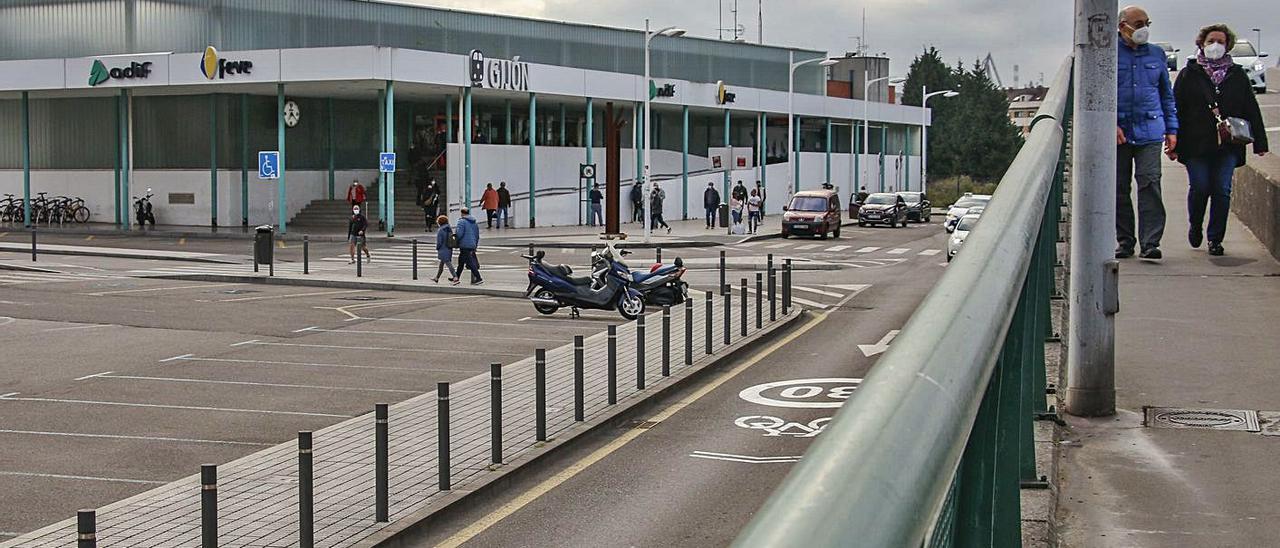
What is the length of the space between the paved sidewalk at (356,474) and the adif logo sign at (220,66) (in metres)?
36.3

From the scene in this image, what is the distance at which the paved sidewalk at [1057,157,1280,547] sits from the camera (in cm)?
544

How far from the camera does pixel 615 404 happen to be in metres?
15.7

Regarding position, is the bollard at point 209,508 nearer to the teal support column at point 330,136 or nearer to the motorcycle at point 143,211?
the motorcycle at point 143,211

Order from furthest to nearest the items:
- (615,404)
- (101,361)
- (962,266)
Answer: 1. (101,361)
2. (615,404)
3. (962,266)

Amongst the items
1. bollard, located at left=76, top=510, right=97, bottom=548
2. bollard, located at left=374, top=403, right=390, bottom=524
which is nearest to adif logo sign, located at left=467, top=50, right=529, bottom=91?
bollard, located at left=374, top=403, right=390, bottom=524

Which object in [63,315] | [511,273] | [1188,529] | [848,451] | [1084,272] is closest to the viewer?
[848,451]

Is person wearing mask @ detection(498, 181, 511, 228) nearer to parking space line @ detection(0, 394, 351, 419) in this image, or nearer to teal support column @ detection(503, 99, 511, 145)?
teal support column @ detection(503, 99, 511, 145)

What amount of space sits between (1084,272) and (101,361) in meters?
15.4

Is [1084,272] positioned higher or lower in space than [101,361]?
higher

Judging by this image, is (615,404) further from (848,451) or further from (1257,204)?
(848,451)

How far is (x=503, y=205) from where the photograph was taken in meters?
57.8

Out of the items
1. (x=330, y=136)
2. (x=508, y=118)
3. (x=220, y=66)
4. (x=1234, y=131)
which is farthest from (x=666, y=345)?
(x=508, y=118)

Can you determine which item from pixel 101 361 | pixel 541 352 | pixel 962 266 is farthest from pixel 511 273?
pixel 962 266

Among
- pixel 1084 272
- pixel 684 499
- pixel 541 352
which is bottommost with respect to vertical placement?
pixel 684 499
